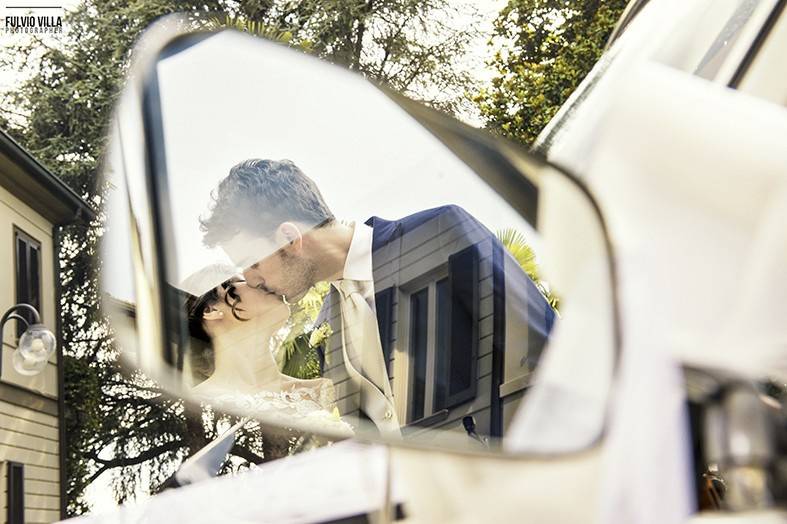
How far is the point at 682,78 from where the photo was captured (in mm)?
505

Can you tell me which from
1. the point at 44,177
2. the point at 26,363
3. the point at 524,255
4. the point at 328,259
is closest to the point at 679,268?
the point at 524,255

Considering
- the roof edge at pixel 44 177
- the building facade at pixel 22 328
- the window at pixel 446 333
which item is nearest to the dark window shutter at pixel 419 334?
the window at pixel 446 333

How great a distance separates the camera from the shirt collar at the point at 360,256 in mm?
655

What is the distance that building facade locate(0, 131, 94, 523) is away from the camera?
895cm

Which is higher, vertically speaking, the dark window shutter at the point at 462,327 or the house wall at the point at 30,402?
the house wall at the point at 30,402

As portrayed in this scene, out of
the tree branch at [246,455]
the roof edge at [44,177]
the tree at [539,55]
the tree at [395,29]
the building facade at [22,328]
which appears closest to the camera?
Result: the roof edge at [44,177]

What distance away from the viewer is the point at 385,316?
2.21ft

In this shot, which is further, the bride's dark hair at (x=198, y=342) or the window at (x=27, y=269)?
the window at (x=27, y=269)

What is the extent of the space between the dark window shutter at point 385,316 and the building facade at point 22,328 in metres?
8.50

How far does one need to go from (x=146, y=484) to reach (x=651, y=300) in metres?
11.0

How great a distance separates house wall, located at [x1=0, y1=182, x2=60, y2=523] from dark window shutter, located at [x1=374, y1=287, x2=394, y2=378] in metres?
8.60

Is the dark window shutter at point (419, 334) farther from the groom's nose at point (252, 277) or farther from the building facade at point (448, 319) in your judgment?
the groom's nose at point (252, 277)

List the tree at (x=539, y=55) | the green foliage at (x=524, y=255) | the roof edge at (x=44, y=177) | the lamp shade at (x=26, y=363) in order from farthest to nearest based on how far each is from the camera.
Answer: the tree at (x=539, y=55) < the roof edge at (x=44, y=177) < the lamp shade at (x=26, y=363) < the green foliage at (x=524, y=255)

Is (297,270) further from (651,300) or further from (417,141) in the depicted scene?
(651,300)
